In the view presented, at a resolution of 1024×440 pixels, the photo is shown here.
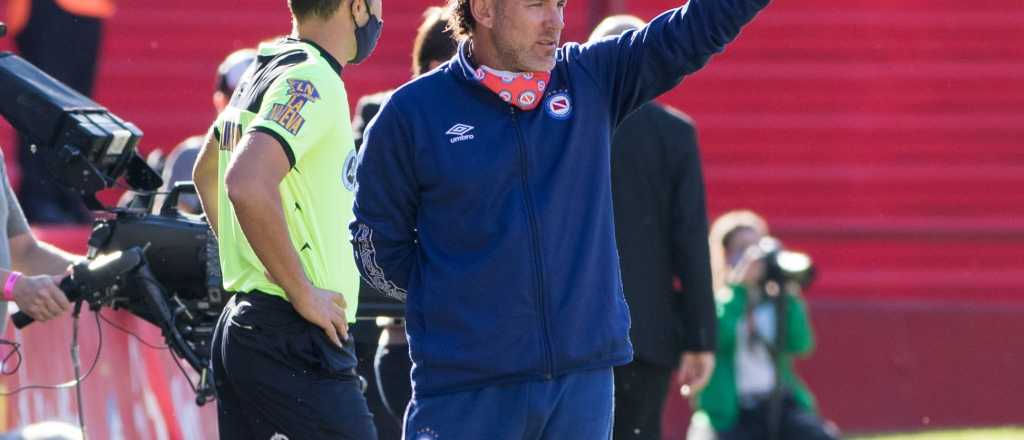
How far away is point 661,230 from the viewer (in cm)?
615

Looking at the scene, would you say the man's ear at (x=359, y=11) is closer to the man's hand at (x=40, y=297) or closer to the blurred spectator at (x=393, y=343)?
the blurred spectator at (x=393, y=343)

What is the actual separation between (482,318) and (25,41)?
7192 millimetres

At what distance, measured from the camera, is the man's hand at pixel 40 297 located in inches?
199

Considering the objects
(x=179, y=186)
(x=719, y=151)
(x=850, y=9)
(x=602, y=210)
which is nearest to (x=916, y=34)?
(x=850, y=9)

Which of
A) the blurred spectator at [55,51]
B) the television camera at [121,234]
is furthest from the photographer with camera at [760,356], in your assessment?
the blurred spectator at [55,51]

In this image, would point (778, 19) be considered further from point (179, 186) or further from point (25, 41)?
point (179, 186)

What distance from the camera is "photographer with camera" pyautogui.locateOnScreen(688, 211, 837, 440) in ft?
27.4

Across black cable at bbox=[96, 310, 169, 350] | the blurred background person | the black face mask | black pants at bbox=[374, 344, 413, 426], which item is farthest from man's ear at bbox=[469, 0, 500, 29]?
black cable at bbox=[96, 310, 169, 350]

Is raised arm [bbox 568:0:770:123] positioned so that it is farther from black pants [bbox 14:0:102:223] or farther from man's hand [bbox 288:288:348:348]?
black pants [bbox 14:0:102:223]

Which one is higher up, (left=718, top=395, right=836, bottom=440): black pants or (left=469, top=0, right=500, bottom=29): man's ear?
(left=469, top=0, right=500, bottom=29): man's ear

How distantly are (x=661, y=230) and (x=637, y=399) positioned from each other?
546 millimetres

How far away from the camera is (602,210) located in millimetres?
4102

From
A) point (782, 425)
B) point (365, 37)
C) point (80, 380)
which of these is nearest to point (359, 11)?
point (365, 37)

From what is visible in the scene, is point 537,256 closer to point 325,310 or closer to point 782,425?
point 325,310
